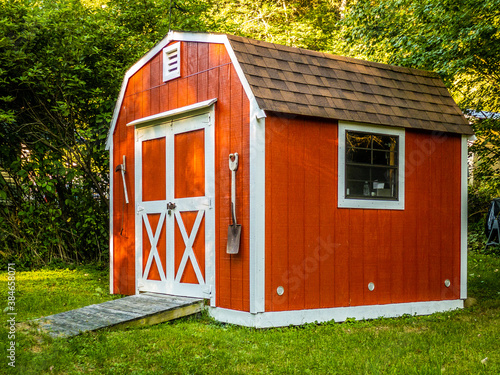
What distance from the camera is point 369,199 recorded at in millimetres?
7129

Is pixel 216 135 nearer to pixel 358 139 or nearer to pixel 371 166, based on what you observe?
pixel 358 139

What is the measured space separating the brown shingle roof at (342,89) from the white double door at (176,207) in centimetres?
89

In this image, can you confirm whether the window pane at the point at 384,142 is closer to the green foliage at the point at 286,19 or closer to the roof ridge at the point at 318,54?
the roof ridge at the point at 318,54

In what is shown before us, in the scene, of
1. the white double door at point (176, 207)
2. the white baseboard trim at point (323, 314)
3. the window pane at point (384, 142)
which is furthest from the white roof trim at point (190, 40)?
the white baseboard trim at point (323, 314)

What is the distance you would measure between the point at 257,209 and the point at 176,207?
5.06ft

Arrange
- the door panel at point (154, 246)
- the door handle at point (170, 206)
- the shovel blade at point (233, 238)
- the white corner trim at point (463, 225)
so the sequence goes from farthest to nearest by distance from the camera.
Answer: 1. the white corner trim at point (463, 225)
2. the door panel at point (154, 246)
3. the door handle at point (170, 206)
4. the shovel blade at point (233, 238)

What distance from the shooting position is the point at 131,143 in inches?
332

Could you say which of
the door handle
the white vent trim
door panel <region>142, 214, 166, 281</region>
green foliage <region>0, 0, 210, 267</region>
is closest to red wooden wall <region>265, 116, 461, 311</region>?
the door handle

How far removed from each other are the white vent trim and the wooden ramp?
9.21 ft

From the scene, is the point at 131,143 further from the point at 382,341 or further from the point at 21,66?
the point at 382,341

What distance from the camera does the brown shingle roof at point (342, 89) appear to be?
6590 millimetres

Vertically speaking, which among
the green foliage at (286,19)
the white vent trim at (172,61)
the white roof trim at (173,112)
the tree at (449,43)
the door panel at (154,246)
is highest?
the green foliage at (286,19)

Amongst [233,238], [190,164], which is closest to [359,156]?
[233,238]

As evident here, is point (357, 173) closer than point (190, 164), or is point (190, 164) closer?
point (357, 173)
